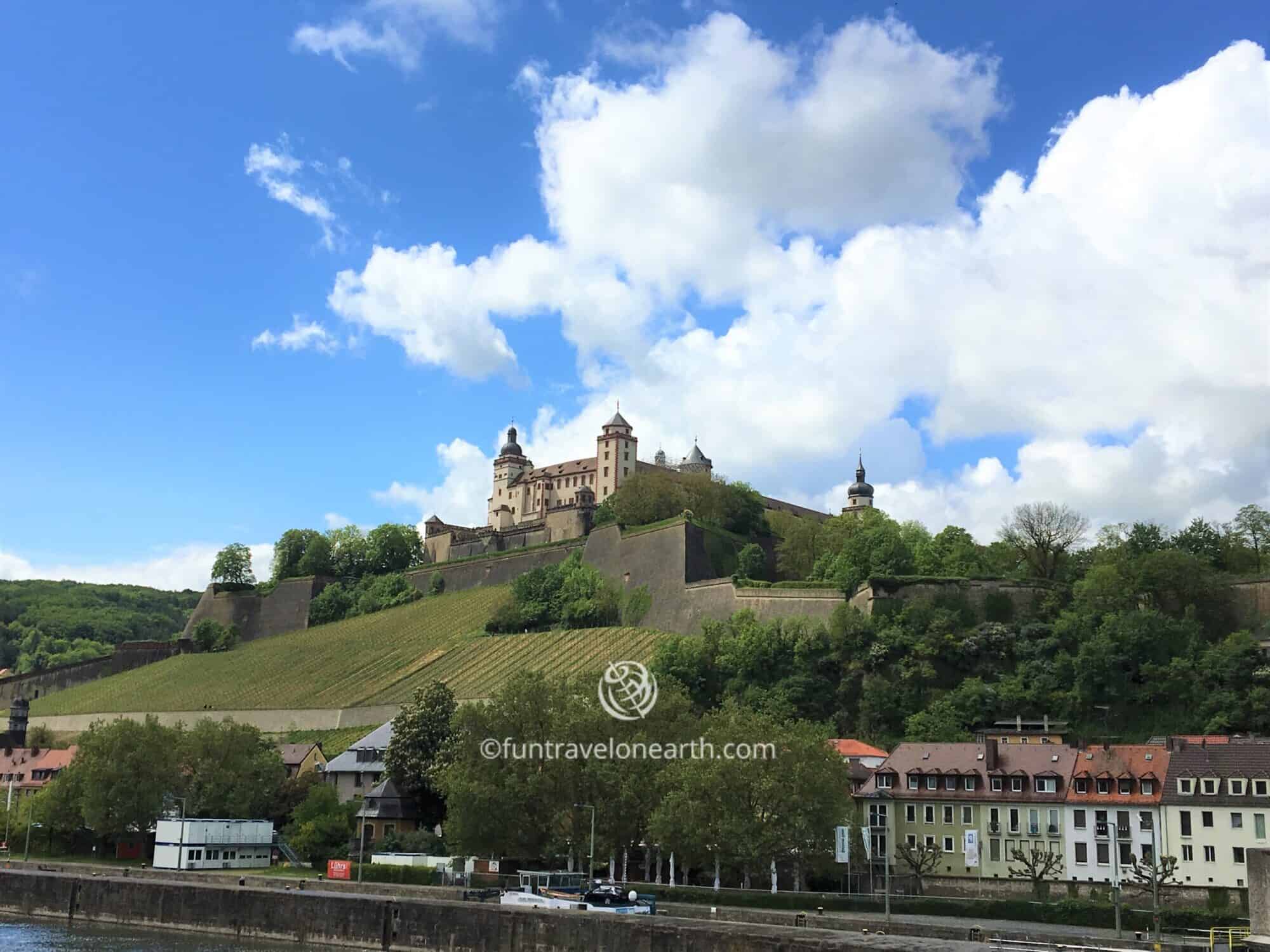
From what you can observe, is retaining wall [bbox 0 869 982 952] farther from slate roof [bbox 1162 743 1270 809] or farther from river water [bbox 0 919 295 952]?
slate roof [bbox 1162 743 1270 809]

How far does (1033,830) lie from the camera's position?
49.5 metres

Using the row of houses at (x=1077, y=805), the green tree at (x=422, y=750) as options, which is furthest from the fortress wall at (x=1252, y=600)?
the green tree at (x=422, y=750)

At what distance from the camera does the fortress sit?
12044 centimetres

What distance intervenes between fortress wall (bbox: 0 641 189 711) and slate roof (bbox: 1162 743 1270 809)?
102 m

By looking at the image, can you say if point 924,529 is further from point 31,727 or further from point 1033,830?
point 31,727

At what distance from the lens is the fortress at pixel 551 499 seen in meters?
120

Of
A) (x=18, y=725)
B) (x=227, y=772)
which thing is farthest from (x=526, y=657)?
(x=18, y=725)

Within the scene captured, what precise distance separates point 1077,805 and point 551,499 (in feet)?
311

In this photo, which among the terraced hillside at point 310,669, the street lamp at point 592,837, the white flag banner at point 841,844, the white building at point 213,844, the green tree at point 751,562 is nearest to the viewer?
the white flag banner at point 841,844

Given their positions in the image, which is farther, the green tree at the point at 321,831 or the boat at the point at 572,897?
the green tree at the point at 321,831

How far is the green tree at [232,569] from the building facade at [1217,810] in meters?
110

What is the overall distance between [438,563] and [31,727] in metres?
39.4

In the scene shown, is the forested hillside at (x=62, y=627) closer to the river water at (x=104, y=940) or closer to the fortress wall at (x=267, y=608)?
the fortress wall at (x=267, y=608)

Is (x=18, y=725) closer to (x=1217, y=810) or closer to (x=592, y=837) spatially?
(x=592, y=837)
